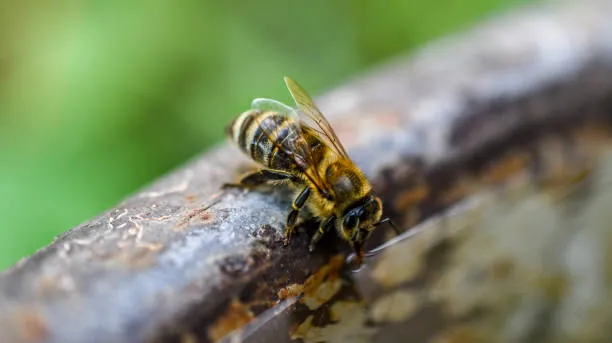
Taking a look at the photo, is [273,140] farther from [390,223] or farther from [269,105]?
[390,223]

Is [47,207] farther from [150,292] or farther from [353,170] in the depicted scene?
[150,292]

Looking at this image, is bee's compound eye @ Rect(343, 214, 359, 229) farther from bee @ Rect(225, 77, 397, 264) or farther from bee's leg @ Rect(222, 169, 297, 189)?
bee's leg @ Rect(222, 169, 297, 189)

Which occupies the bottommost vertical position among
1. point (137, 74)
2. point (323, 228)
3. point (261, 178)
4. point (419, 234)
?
point (419, 234)

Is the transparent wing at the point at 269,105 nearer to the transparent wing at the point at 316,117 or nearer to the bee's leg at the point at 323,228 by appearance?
the transparent wing at the point at 316,117

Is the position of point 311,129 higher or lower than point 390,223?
higher

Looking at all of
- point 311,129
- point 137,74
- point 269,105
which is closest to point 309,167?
point 311,129

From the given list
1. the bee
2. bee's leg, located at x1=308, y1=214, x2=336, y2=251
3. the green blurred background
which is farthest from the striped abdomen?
the green blurred background
